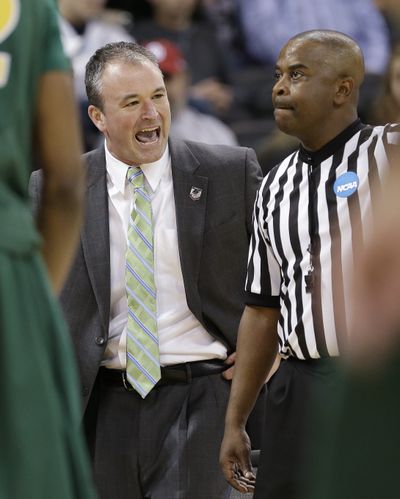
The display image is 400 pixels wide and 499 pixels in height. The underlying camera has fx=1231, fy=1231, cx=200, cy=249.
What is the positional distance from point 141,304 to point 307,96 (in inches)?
32.5

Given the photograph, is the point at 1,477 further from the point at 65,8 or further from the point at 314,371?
the point at 65,8

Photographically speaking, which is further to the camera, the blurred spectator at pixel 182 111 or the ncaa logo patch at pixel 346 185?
the blurred spectator at pixel 182 111

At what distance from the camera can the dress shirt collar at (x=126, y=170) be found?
12.9ft

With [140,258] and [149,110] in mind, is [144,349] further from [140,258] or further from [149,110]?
[149,110]

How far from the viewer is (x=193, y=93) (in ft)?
24.0

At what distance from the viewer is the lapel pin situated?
3.88 m

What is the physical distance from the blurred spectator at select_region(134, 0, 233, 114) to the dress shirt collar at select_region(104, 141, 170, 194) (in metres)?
3.47

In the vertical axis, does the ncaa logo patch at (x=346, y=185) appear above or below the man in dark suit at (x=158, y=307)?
above

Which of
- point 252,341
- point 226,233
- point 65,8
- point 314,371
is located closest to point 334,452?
point 314,371

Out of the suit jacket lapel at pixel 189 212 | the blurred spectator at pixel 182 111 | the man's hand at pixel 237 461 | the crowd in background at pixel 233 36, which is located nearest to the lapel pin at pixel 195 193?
the suit jacket lapel at pixel 189 212

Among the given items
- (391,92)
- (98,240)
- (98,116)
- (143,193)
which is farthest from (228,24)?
(98,240)

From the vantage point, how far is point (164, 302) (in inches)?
151

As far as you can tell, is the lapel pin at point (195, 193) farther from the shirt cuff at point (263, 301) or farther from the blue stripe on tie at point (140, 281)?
the shirt cuff at point (263, 301)

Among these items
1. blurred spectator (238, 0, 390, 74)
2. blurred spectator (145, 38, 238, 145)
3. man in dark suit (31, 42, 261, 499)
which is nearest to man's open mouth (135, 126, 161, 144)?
man in dark suit (31, 42, 261, 499)
